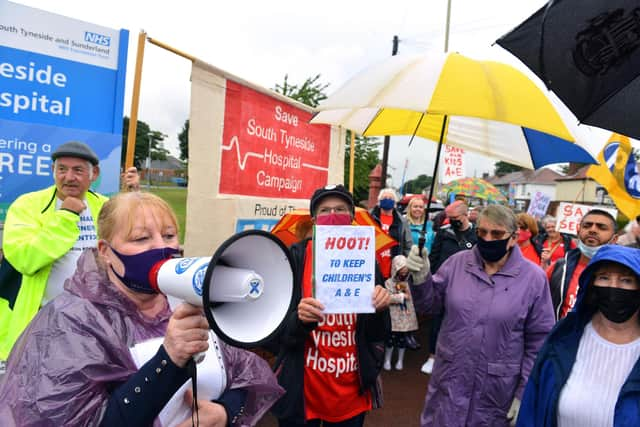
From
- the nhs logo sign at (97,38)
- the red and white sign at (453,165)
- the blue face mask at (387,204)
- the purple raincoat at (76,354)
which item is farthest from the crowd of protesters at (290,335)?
the red and white sign at (453,165)

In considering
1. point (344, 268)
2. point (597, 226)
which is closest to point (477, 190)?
point (597, 226)

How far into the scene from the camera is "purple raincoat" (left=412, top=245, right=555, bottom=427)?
2533 millimetres

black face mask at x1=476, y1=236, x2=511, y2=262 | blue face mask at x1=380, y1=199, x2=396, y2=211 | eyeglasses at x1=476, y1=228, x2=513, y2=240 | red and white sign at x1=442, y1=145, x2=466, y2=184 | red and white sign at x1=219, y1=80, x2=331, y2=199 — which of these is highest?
red and white sign at x1=442, y1=145, x2=466, y2=184

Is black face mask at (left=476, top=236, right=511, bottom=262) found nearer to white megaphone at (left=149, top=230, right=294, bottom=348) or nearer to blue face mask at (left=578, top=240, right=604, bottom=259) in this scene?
blue face mask at (left=578, top=240, right=604, bottom=259)

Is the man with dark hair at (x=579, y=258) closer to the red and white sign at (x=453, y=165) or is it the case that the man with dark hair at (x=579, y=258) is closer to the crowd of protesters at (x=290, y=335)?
the crowd of protesters at (x=290, y=335)

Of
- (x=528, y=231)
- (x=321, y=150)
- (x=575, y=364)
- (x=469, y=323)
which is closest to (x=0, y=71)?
(x=321, y=150)

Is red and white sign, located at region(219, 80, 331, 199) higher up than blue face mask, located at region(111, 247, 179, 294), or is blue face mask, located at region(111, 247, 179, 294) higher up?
red and white sign, located at region(219, 80, 331, 199)

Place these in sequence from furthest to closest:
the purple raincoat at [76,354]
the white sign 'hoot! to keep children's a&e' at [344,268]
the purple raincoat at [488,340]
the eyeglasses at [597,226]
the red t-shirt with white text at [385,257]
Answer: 1. the red t-shirt with white text at [385,257]
2. the eyeglasses at [597,226]
3. the purple raincoat at [488,340]
4. the white sign 'hoot! to keep children's a&e' at [344,268]
5. the purple raincoat at [76,354]

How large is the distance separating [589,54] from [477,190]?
8.32 metres

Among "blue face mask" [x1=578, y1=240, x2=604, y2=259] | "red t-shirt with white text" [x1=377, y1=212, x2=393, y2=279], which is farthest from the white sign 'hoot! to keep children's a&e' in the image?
"blue face mask" [x1=578, y1=240, x2=604, y2=259]

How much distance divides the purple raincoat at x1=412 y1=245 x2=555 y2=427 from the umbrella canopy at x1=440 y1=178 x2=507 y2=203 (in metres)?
7.32

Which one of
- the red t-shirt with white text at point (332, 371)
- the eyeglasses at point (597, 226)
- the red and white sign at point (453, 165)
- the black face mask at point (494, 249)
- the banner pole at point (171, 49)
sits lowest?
the red t-shirt with white text at point (332, 371)

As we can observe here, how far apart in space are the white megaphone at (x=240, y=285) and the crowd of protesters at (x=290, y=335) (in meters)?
0.11

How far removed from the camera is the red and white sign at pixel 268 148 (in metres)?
3.05
